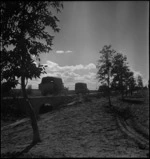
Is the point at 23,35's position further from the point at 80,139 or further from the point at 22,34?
the point at 80,139

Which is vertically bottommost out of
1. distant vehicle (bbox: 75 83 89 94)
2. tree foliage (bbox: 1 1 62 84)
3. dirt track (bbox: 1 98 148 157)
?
dirt track (bbox: 1 98 148 157)

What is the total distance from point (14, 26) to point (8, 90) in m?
3.91

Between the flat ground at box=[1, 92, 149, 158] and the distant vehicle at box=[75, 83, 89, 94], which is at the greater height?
the distant vehicle at box=[75, 83, 89, 94]

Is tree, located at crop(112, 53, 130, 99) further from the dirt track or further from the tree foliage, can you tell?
the tree foliage

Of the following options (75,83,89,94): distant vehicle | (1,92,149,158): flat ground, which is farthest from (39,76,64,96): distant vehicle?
(1,92,149,158): flat ground

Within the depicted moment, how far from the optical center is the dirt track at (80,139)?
887 centimetres

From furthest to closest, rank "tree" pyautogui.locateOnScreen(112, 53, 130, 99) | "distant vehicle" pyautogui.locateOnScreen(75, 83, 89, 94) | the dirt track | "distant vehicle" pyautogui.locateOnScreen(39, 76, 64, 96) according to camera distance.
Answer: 1. "distant vehicle" pyautogui.locateOnScreen(75, 83, 89, 94)
2. "distant vehicle" pyautogui.locateOnScreen(39, 76, 64, 96)
3. "tree" pyautogui.locateOnScreen(112, 53, 130, 99)
4. the dirt track

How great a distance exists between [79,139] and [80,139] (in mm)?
65

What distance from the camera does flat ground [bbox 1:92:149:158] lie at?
888 centimetres

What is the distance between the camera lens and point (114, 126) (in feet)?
43.2

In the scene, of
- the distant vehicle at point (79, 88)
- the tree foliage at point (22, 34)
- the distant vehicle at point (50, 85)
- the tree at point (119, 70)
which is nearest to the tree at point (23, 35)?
the tree foliage at point (22, 34)

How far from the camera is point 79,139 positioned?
11.3 m

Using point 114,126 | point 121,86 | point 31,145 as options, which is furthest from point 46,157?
point 121,86

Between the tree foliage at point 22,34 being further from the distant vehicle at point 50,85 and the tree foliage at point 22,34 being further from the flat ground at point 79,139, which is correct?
the distant vehicle at point 50,85
